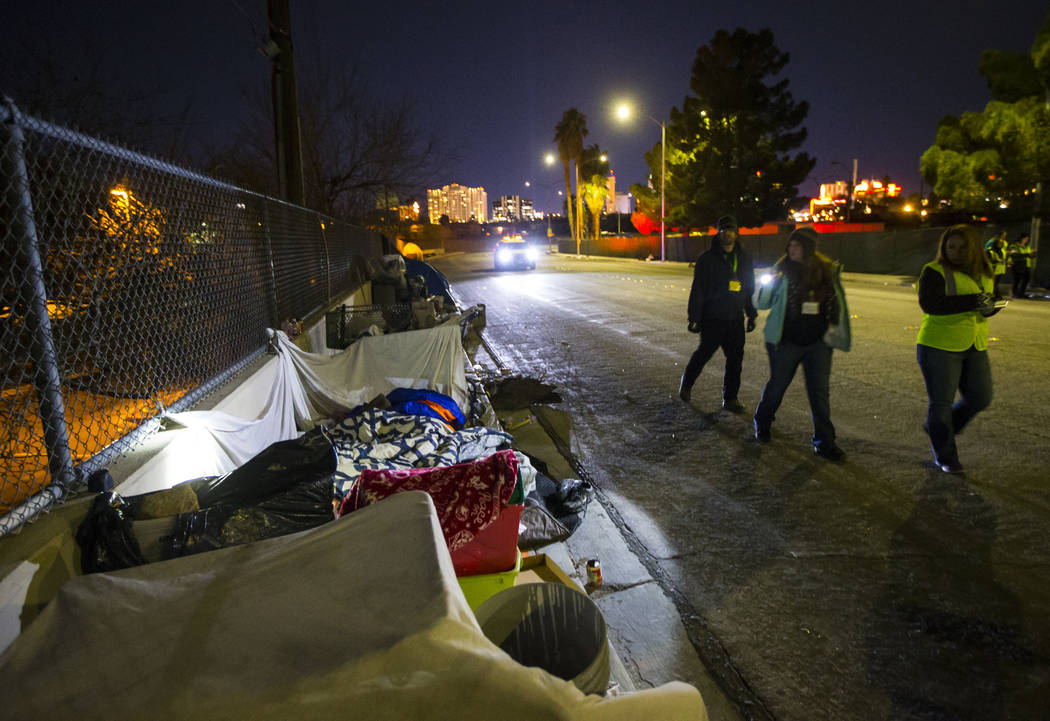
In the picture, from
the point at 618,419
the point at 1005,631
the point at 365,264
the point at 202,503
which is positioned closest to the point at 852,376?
the point at 618,419

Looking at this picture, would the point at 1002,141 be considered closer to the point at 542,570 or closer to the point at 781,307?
the point at 781,307

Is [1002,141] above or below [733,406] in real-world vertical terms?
above

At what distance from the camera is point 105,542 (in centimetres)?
216

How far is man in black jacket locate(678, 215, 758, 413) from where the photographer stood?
6.05 m

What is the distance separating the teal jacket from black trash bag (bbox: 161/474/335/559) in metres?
3.66

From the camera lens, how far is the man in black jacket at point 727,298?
238 inches

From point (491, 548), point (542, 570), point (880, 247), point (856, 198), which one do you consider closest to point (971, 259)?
point (542, 570)

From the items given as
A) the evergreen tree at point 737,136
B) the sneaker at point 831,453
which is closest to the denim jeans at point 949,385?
the sneaker at point 831,453

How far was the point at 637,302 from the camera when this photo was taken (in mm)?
15828

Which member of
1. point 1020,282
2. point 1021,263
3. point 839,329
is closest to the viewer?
point 839,329

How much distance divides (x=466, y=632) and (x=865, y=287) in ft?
69.9

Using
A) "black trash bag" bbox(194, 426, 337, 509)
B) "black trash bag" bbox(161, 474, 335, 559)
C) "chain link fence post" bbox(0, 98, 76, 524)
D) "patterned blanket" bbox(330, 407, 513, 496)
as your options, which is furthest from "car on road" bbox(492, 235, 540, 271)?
"chain link fence post" bbox(0, 98, 76, 524)

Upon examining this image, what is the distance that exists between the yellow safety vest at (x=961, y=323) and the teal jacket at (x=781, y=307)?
0.58 metres

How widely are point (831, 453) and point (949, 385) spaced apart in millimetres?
929
